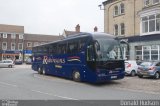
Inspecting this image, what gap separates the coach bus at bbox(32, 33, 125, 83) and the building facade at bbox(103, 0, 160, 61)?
12.0 m

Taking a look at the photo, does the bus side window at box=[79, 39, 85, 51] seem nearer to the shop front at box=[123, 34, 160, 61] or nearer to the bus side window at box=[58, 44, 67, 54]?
the bus side window at box=[58, 44, 67, 54]

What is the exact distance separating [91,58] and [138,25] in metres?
16.8

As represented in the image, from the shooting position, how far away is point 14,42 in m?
75.2

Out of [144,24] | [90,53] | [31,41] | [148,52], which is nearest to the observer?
[90,53]

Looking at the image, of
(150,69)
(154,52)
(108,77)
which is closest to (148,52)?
(154,52)

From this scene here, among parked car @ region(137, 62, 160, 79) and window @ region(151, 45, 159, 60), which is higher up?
window @ region(151, 45, 159, 60)

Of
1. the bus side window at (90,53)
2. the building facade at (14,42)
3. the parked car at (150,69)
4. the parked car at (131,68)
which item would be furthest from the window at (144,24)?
the building facade at (14,42)

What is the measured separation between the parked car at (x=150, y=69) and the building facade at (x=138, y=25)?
7455 millimetres

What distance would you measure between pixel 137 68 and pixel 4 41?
58327 mm

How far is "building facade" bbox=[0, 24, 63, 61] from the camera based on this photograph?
7350 centimetres

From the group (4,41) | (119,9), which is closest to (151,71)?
(119,9)

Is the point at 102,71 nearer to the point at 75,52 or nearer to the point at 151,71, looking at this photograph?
the point at 75,52

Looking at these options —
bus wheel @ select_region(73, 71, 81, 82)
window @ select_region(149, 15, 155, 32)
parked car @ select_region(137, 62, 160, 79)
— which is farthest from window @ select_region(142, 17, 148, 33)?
bus wheel @ select_region(73, 71, 81, 82)

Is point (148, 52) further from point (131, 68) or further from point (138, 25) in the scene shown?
point (131, 68)
